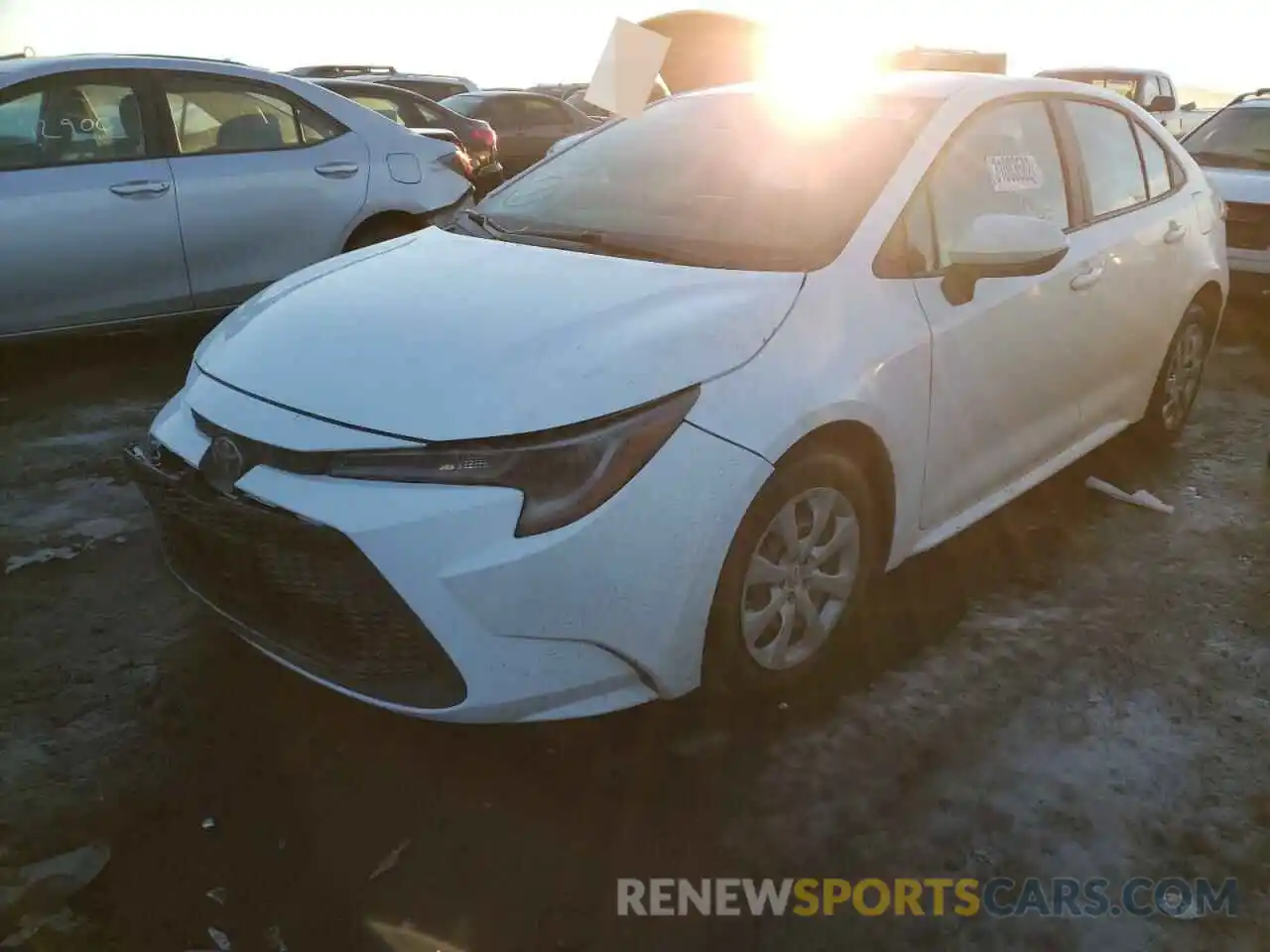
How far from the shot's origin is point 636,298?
2703 mm

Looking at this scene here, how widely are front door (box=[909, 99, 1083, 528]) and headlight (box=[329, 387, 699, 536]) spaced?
1121mm

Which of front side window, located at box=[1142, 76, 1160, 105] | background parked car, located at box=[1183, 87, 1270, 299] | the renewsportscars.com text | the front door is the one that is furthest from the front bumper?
front side window, located at box=[1142, 76, 1160, 105]

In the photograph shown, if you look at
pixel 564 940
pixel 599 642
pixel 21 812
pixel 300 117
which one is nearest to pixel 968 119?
pixel 599 642

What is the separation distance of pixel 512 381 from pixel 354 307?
2.19 ft

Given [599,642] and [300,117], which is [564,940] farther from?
[300,117]

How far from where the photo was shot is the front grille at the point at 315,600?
2.30 meters

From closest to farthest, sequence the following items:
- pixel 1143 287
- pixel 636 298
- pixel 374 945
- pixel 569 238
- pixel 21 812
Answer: pixel 374 945
pixel 21 812
pixel 636 298
pixel 569 238
pixel 1143 287

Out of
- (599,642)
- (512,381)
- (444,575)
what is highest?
(512,381)

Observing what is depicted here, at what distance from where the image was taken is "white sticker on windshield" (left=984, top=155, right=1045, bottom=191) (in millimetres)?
3416

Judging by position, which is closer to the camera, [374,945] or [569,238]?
[374,945]

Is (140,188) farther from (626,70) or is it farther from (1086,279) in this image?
(1086,279)

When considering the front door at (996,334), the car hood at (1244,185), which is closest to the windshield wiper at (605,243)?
the front door at (996,334)

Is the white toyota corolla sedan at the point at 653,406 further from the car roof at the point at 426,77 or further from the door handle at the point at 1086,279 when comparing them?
the car roof at the point at 426,77

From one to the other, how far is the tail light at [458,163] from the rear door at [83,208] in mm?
1660
